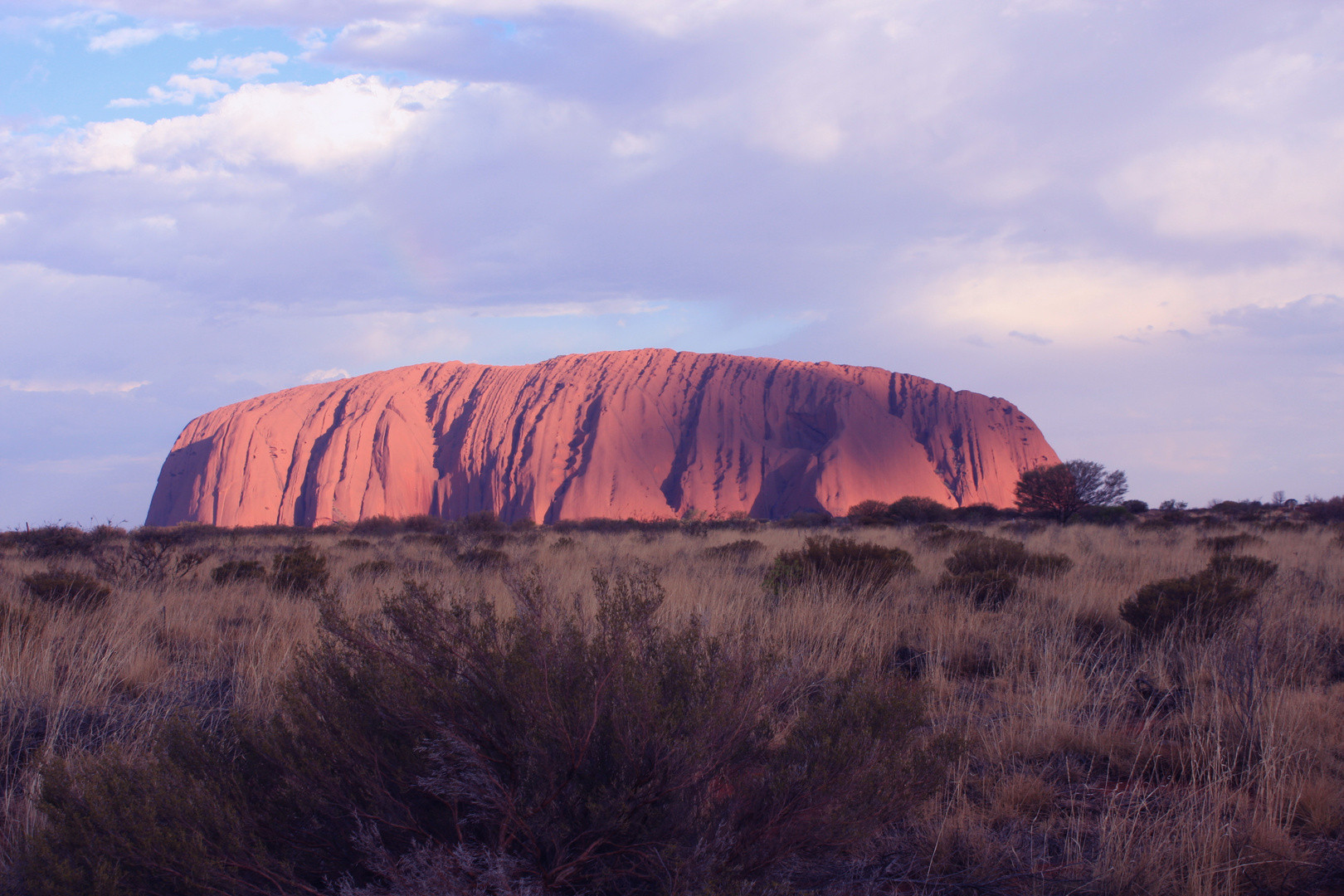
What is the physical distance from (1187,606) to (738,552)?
783 centimetres

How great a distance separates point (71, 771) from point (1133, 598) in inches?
324

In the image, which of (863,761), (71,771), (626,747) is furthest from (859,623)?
(71,771)

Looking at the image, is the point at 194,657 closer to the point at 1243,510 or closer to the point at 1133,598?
the point at 1133,598

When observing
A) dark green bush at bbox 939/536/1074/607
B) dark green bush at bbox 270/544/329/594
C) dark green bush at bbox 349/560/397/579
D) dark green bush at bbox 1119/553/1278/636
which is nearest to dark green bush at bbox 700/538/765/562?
dark green bush at bbox 939/536/1074/607

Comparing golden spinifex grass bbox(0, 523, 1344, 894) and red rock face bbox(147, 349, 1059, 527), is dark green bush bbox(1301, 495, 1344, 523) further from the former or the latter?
red rock face bbox(147, 349, 1059, 527)

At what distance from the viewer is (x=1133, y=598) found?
6.96 meters

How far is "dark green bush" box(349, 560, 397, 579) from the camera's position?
993 centimetres

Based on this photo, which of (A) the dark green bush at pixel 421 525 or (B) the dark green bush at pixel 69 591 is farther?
(A) the dark green bush at pixel 421 525

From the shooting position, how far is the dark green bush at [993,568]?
24.5 feet

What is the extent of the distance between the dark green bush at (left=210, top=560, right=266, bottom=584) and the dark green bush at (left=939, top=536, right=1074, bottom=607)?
8.99m

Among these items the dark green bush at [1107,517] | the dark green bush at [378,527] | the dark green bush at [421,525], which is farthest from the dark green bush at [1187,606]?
the dark green bush at [378,527]

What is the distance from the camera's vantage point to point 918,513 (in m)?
29.5

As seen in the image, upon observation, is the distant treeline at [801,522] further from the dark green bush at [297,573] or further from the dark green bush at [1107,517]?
the dark green bush at [297,573]

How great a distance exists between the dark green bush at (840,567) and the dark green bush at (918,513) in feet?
63.3
